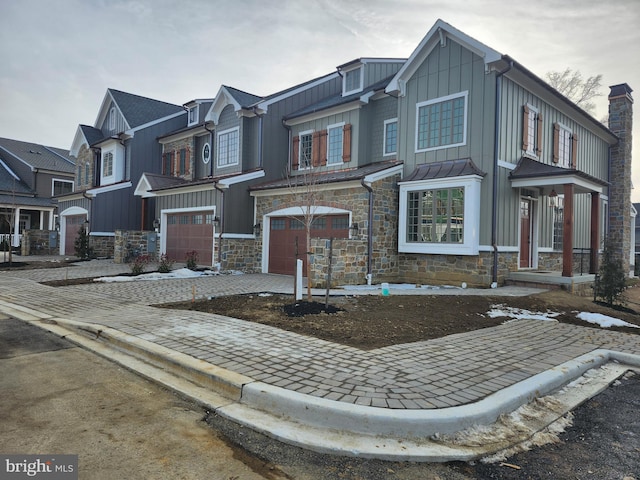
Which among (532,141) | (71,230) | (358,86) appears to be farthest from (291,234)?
(71,230)

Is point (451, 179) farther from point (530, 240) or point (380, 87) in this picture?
point (380, 87)

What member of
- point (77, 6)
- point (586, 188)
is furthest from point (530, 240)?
point (77, 6)

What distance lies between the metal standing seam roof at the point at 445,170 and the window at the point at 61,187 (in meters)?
34.9

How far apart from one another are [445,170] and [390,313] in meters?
6.52

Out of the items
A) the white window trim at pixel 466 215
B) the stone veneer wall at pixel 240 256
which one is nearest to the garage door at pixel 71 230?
the stone veneer wall at pixel 240 256

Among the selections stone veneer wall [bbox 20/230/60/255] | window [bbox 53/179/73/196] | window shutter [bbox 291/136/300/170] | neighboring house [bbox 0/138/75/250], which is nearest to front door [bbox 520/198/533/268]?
window shutter [bbox 291/136/300/170]

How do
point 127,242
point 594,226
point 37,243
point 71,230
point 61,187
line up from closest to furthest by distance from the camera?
point 594,226, point 127,242, point 71,230, point 37,243, point 61,187

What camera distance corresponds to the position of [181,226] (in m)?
19.1

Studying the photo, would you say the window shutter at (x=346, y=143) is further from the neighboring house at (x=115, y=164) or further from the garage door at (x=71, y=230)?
the garage door at (x=71, y=230)

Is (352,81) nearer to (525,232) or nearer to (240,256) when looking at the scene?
(240,256)

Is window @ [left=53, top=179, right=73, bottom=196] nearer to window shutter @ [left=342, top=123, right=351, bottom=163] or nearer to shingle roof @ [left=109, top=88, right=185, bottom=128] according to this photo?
shingle roof @ [left=109, top=88, right=185, bottom=128]

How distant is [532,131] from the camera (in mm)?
13844

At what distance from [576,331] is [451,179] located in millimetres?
6158

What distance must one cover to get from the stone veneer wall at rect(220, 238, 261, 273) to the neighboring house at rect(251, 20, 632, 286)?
94 centimetres
